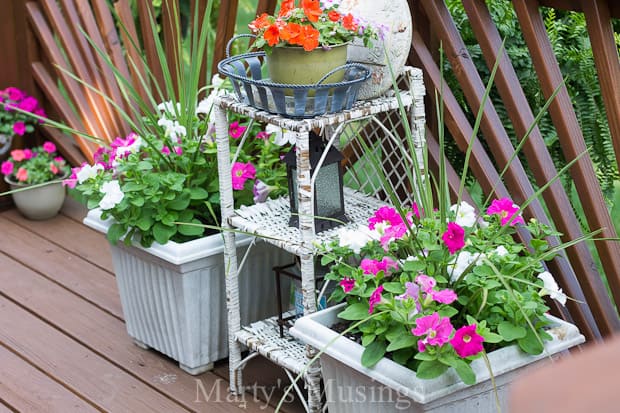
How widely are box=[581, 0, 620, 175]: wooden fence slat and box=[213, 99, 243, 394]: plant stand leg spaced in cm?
83

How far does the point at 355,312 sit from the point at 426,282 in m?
0.16

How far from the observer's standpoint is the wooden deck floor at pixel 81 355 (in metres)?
2.19

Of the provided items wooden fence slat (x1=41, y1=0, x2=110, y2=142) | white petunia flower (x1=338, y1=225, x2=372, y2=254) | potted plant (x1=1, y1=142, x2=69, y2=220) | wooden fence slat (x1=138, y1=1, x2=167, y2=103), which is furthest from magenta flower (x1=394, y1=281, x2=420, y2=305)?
potted plant (x1=1, y1=142, x2=69, y2=220)

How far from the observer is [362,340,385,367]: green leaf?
1510mm

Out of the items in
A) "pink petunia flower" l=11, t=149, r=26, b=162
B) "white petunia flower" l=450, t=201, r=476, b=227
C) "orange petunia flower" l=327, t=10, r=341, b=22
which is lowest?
"pink petunia flower" l=11, t=149, r=26, b=162

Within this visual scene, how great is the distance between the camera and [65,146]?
3457 mm

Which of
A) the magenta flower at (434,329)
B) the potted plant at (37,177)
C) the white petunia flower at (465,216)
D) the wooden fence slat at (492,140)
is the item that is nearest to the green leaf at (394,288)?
the magenta flower at (434,329)

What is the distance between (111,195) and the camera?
214 cm

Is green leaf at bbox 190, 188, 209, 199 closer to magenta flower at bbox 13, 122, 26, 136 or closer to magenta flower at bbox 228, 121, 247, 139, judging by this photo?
magenta flower at bbox 228, 121, 247, 139

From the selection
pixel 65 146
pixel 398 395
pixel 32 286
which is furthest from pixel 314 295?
pixel 65 146

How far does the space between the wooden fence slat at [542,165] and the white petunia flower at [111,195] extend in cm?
93

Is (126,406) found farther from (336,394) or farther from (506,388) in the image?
(506,388)

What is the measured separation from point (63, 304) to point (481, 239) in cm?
154

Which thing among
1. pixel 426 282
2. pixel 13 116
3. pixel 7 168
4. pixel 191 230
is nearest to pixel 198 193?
pixel 191 230
